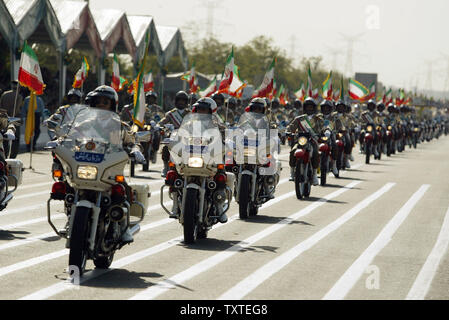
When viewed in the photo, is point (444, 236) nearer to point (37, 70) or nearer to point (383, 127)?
point (37, 70)

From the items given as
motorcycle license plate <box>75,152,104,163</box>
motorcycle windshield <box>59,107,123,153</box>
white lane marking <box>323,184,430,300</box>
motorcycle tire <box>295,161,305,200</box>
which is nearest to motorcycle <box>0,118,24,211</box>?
motorcycle windshield <box>59,107,123,153</box>

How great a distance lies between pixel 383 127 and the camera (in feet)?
122

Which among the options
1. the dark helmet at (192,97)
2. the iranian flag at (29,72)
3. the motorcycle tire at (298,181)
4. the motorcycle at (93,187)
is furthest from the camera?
the iranian flag at (29,72)

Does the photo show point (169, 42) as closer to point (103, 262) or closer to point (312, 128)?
point (312, 128)

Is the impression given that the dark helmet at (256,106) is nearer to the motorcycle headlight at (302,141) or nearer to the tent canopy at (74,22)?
the motorcycle headlight at (302,141)

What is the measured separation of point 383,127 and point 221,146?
2590 centimetres

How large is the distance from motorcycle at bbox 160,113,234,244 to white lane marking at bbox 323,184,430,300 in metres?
1.96

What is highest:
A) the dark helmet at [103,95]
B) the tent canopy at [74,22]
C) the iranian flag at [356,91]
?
the tent canopy at [74,22]

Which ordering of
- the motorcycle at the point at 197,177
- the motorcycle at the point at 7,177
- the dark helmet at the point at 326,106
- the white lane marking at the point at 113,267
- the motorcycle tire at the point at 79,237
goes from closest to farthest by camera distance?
1. the white lane marking at the point at 113,267
2. the motorcycle tire at the point at 79,237
3. the motorcycle at the point at 197,177
4. the motorcycle at the point at 7,177
5. the dark helmet at the point at 326,106

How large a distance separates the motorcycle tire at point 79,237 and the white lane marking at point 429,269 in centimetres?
291

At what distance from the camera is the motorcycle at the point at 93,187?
29.0ft

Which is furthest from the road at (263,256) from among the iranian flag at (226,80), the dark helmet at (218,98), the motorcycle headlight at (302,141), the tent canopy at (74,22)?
the tent canopy at (74,22)

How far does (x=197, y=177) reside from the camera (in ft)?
39.1
